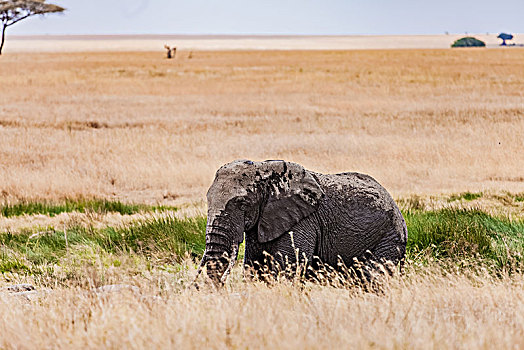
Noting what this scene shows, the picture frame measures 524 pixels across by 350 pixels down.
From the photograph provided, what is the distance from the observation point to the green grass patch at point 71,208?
1288 cm

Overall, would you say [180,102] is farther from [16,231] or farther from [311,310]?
[311,310]

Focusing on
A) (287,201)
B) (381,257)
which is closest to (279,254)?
(287,201)

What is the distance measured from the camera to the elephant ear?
19.8ft

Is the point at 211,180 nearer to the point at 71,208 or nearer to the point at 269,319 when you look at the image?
the point at 71,208

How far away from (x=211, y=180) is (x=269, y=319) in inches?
457

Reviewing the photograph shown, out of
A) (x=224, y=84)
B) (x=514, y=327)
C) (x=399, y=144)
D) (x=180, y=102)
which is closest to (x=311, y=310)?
(x=514, y=327)

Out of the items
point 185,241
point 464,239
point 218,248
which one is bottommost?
point 185,241

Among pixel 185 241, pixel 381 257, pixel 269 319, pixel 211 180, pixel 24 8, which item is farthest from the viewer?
pixel 24 8

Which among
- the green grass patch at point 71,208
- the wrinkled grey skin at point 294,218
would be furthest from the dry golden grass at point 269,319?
the green grass patch at point 71,208

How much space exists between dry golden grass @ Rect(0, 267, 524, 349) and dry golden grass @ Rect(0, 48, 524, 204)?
9038 millimetres

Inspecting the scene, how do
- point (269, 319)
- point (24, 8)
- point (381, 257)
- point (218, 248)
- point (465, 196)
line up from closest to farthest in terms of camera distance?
point (269, 319)
point (218, 248)
point (381, 257)
point (465, 196)
point (24, 8)

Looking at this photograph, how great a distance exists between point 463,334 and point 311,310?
108cm

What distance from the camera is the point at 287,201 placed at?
6105 millimetres

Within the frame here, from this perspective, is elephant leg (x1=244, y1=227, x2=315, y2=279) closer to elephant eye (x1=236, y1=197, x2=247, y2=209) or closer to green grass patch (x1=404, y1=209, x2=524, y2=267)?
elephant eye (x1=236, y1=197, x2=247, y2=209)
